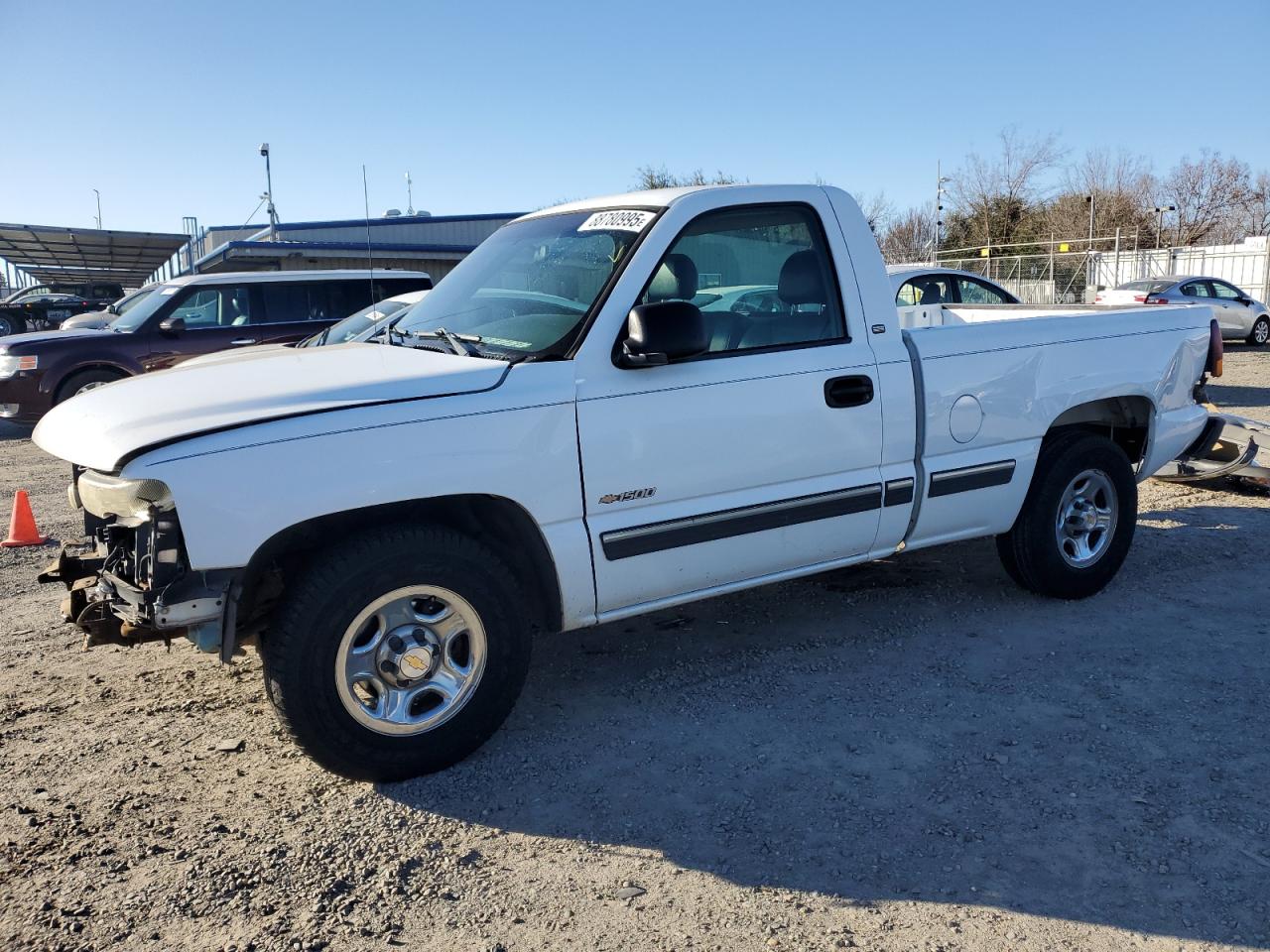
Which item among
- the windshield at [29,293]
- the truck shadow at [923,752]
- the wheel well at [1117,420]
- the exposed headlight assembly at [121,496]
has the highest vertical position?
the windshield at [29,293]

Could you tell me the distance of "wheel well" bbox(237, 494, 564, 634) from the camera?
11.3 ft

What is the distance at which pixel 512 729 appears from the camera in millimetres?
4078

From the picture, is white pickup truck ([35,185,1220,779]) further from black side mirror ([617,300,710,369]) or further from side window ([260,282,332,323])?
side window ([260,282,332,323])

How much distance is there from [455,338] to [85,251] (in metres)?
43.0

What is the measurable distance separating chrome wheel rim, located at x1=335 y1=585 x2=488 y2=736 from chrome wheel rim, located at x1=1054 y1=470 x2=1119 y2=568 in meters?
3.22

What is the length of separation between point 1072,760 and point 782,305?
2123 mm

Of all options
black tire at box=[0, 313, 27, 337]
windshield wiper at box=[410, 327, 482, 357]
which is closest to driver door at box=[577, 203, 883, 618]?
windshield wiper at box=[410, 327, 482, 357]

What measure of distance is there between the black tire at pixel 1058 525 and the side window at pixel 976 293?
8564 millimetres

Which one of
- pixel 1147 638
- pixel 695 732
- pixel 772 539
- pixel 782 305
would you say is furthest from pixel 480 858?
Answer: pixel 1147 638

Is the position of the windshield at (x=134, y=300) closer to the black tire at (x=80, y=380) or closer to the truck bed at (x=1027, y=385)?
the black tire at (x=80, y=380)

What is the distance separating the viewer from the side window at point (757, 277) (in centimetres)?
417

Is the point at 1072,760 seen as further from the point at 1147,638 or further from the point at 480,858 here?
the point at 480,858

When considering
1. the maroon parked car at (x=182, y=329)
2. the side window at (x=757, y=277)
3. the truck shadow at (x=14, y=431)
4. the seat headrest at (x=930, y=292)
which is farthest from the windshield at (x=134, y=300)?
the side window at (x=757, y=277)

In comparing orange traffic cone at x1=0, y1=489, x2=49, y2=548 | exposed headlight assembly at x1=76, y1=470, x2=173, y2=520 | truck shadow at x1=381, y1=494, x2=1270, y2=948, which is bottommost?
truck shadow at x1=381, y1=494, x2=1270, y2=948
